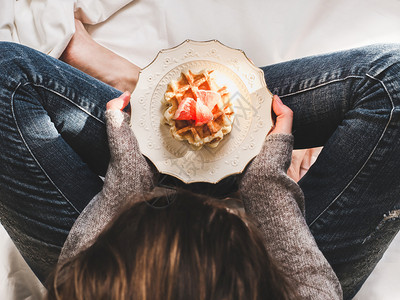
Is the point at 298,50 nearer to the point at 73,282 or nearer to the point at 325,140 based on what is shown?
the point at 325,140

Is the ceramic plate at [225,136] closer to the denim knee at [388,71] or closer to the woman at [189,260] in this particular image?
the woman at [189,260]

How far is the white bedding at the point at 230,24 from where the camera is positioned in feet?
3.17

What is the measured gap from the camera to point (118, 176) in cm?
68

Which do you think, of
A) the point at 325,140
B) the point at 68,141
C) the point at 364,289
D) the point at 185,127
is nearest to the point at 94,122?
the point at 68,141

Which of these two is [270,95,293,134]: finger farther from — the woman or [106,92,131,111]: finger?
[106,92,131,111]: finger

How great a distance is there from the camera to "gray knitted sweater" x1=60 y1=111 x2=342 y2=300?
63 cm

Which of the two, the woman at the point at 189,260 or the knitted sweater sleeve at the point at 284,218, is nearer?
the woman at the point at 189,260

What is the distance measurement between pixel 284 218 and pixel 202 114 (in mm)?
227

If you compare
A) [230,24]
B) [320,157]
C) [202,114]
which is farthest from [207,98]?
[230,24]

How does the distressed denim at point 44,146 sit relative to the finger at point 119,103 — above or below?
below

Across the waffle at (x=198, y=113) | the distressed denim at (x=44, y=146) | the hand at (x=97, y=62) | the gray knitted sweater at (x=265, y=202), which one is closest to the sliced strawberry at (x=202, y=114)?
the waffle at (x=198, y=113)

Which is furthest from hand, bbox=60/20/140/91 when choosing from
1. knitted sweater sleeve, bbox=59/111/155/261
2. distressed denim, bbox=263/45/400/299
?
distressed denim, bbox=263/45/400/299

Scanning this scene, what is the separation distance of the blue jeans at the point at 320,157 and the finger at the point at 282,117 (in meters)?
0.06

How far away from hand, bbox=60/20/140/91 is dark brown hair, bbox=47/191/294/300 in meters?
0.52
